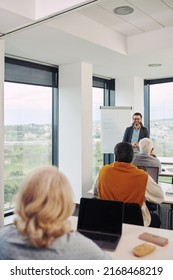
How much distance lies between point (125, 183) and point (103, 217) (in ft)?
1.67

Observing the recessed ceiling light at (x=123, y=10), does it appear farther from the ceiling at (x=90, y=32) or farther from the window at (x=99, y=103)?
the window at (x=99, y=103)

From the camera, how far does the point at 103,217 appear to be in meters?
1.77

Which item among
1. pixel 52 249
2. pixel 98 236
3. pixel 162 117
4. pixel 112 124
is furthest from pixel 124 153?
pixel 162 117

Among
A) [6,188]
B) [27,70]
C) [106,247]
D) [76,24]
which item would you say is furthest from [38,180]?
[27,70]

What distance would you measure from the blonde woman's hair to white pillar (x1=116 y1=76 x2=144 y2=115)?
5.43 m

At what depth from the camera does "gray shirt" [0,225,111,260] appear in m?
0.94

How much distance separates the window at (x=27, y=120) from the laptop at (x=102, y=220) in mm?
2627

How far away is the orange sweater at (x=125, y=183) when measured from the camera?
7.25 ft

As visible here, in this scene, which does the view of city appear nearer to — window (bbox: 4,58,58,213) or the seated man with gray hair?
window (bbox: 4,58,58,213)

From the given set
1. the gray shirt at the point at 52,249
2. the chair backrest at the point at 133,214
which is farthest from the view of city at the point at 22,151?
the gray shirt at the point at 52,249

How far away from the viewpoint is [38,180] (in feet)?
3.10

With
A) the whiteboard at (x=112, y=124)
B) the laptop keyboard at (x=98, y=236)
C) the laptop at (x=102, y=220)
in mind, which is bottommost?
the laptop keyboard at (x=98, y=236)
